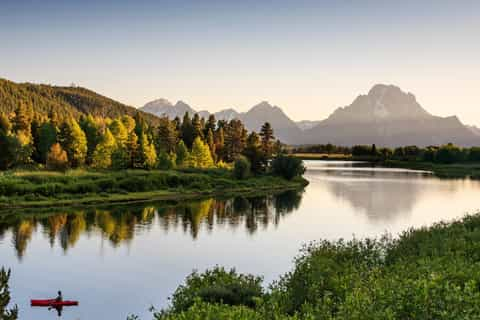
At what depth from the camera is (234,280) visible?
22.1 meters

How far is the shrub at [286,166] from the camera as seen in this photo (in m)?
106

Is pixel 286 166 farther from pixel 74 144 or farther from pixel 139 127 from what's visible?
pixel 74 144

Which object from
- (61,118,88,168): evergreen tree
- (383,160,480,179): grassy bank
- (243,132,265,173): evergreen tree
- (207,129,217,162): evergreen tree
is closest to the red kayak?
(61,118,88,168): evergreen tree

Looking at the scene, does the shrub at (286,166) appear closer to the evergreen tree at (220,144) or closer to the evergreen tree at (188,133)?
the evergreen tree at (220,144)

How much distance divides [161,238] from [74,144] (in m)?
53.0

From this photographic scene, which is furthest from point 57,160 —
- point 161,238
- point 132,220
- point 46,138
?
point 161,238

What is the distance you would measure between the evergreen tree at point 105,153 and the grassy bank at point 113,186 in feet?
18.7

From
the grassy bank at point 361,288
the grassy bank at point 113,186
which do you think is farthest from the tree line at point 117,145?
the grassy bank at point 361,288

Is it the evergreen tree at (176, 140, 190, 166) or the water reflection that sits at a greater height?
the evergreen tree at (176, 140, 190, 166)

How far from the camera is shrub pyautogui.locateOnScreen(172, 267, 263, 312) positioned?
19953 millimetres

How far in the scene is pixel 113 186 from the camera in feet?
247

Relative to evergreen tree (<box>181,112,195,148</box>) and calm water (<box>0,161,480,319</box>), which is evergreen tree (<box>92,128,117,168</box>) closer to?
calm water (<box>0,161,480,319</box>)

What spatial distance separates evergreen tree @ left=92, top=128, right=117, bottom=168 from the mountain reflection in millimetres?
24136

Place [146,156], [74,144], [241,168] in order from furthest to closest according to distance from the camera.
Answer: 1. [241,168]
2. [74,144]
3. [146,156]
